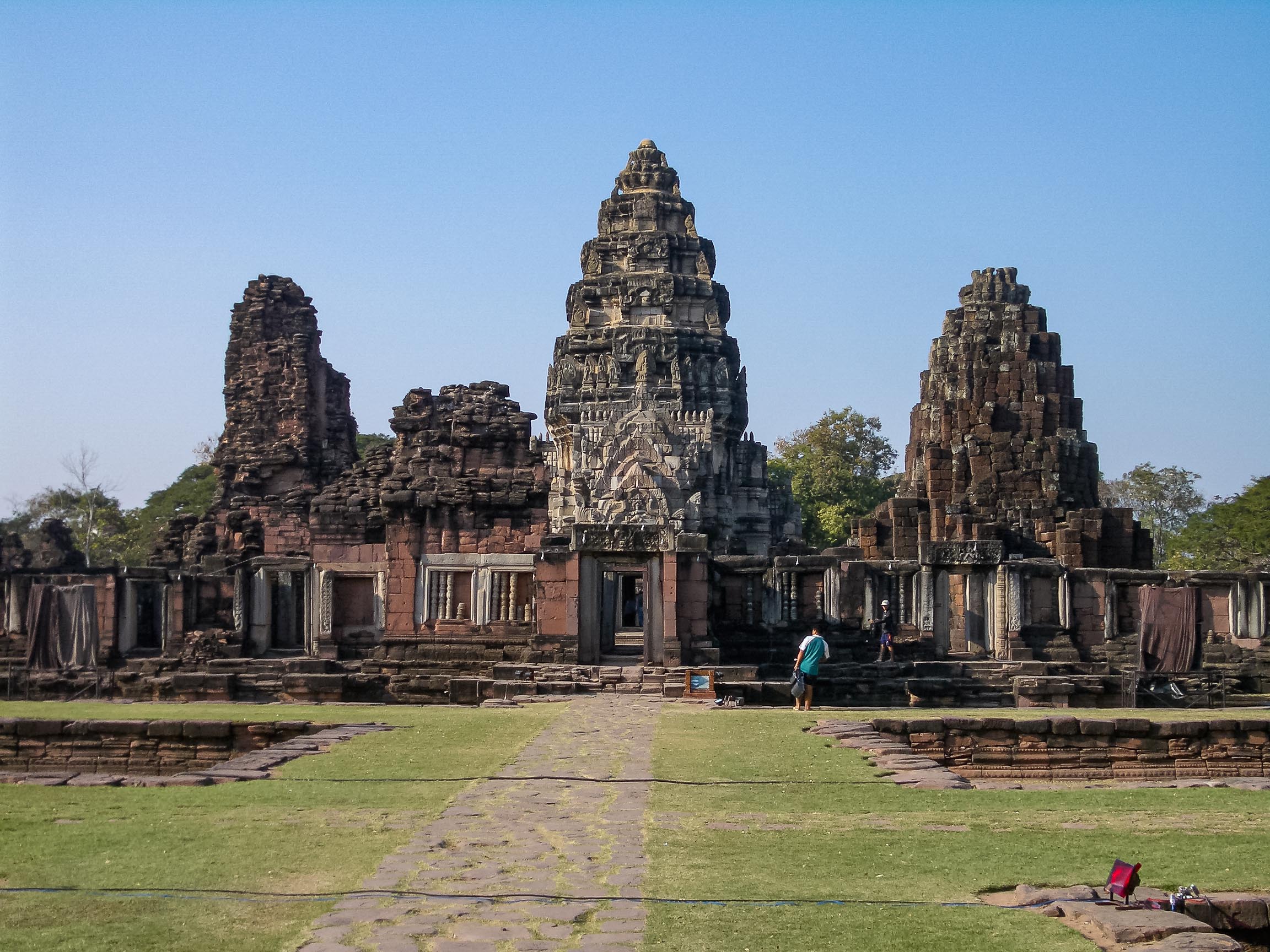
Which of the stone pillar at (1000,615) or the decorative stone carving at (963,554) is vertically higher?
the decorative stone carving at (963,554)

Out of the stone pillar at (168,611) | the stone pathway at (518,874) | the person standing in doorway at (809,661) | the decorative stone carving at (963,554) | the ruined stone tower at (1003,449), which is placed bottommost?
the stone pathway at (518,874)

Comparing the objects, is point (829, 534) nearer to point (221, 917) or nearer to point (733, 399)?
point (733, 399)

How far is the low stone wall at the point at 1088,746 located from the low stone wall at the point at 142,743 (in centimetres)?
618

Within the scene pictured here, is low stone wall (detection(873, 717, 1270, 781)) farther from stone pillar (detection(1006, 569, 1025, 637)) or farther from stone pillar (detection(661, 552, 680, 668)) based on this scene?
stone pillar (detection(1006, 569, 1025, 637))

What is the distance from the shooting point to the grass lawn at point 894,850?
6676 mm

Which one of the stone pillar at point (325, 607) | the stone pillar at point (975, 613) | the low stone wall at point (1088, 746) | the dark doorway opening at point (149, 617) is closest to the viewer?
the low stone wall at point (1088, 746)

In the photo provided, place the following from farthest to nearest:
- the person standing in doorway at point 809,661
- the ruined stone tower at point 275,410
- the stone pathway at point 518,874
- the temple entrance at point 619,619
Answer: the ruined stone tower at point 275,410 → the temple entrance at point 619,619 → the person standing in doorway at point 809,661 → the stone pathway at point 518,874

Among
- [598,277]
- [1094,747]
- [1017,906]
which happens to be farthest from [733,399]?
[1017,906]

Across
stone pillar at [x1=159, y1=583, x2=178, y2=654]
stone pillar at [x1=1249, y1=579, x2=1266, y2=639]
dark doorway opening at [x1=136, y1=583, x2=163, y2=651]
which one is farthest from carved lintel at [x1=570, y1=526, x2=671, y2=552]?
stone pillar at [x1=1249, y1=579, x2=1266, y2=639]

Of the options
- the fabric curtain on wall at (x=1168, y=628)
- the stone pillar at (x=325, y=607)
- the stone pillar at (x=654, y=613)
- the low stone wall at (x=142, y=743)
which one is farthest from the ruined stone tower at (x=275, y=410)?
the low stone wall at (x=142, y=743)

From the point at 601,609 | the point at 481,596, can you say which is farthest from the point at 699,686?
the point at 481,596

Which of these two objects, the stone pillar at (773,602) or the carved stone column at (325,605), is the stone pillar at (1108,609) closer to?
the stone pillar at (773,602)

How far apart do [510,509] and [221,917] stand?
817 inches

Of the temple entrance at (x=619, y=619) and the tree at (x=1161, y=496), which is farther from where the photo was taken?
the tree at (x=1161, y=496)
